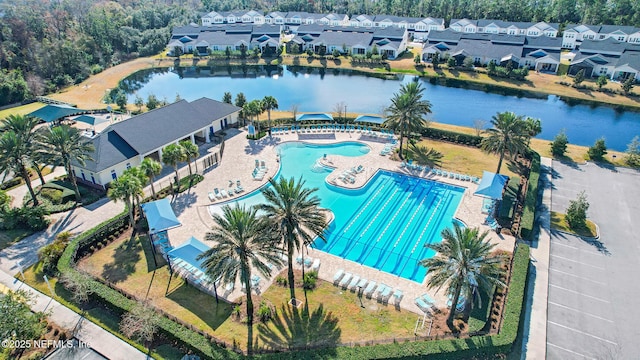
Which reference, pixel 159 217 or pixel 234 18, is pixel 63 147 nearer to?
pixel 159 217

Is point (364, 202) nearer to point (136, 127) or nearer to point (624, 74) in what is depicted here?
point (136, 127)

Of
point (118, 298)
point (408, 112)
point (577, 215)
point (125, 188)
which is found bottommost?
point (118, 298)

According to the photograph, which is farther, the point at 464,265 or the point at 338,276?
the point at 338,276

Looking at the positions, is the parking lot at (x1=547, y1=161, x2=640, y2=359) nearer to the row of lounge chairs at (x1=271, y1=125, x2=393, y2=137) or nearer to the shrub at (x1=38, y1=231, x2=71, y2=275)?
the row of lounge chairs at (x1=271, y1=125, x2=393, y2=137)

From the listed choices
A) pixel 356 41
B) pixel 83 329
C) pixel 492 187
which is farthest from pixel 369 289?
pixel 356 41

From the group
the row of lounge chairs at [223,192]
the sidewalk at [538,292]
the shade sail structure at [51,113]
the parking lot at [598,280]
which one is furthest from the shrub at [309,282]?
the shade sail structure at [51,113]

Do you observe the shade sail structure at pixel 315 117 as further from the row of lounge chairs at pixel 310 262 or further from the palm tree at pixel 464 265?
the palm tree at pixel 464 265
